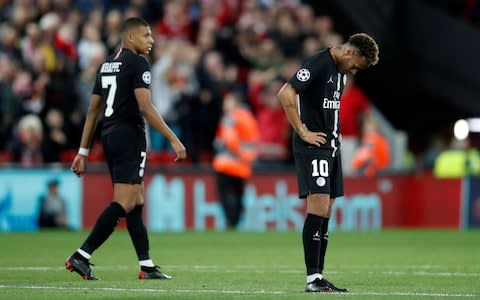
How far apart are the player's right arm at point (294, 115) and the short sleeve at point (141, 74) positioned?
161cm

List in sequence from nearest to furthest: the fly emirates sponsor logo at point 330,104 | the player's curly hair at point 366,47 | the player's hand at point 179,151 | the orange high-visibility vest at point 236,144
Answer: the player's curly hair at point 366,47
the fly emirates sponsor logo at point 330,104
the player's hand at point 179,151
the orange high-visibility vest at point 236,144

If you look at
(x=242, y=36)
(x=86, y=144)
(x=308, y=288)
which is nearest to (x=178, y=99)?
(x=242, y=36)

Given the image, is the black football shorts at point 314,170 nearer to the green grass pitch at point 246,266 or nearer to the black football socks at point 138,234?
the green grass pitch at point 246,266

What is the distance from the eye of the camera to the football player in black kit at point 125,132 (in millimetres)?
11781

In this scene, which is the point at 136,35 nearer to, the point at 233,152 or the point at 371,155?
the point at 233,152

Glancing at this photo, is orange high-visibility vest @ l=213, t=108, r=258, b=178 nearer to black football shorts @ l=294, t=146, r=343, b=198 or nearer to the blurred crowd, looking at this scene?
the blurred crowd

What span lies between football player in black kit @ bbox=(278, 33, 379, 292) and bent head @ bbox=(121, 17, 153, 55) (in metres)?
1.74

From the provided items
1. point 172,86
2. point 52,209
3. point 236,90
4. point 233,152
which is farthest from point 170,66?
point 52,209

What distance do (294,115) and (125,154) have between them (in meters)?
1.93

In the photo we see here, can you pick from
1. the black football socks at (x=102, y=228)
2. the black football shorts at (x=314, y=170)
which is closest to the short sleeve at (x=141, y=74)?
the black football socks at (x=102, y=228)

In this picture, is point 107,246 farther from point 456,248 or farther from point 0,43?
point 0,43

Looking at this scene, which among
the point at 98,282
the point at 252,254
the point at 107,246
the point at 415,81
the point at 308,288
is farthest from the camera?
the point at 415,81

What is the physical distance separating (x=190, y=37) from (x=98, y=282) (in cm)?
1301

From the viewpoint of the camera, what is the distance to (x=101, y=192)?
22078mm
